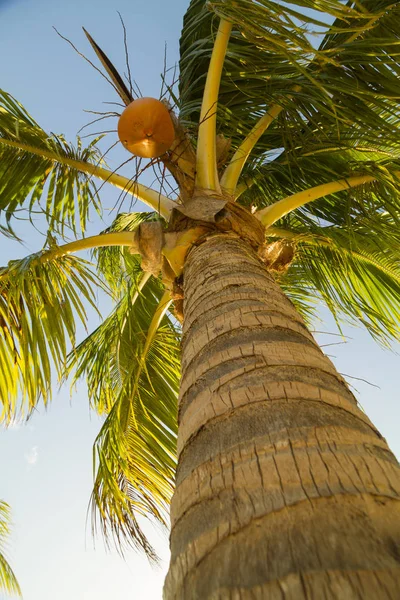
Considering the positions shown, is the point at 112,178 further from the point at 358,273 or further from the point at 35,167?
the point at 358,273

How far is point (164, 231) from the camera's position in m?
2.28

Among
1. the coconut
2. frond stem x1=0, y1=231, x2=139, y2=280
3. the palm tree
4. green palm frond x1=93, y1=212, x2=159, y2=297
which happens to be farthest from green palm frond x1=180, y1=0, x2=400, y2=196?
green palm frond x1=93, y1=212, x2=159, y2=297

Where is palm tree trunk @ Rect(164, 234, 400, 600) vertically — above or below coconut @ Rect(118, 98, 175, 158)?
below

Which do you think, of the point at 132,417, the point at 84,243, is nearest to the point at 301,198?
the point at 84,243

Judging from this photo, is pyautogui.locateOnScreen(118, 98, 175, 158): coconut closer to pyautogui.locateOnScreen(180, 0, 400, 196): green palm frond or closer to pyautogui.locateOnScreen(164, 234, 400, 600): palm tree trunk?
pyautogui.locateOnScreen(180, 0, 400, 196): green palm frond

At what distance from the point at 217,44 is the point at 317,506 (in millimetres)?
2514

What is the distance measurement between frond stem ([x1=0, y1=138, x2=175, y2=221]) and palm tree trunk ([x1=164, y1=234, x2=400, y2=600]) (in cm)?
161

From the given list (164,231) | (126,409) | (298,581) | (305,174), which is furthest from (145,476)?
(298,581)

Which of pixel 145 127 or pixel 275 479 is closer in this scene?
pixel 275 479

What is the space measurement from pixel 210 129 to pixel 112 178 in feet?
2.51

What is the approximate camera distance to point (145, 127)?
84.4 inches

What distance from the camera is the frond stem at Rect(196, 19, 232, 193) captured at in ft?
7.89

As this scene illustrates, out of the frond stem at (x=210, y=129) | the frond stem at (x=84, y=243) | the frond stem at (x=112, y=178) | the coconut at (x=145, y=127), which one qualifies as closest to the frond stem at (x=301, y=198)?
the frond stem at (x=210, y=129)

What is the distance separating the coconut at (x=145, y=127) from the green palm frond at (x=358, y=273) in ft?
4.70
